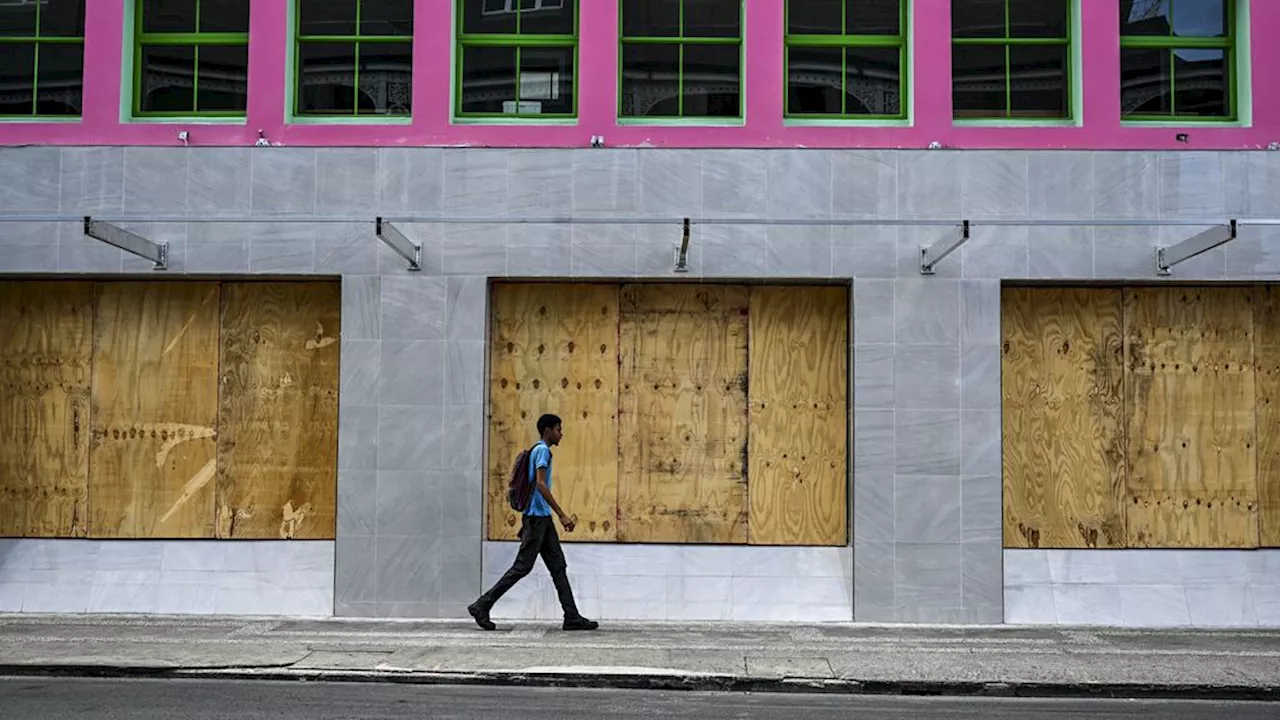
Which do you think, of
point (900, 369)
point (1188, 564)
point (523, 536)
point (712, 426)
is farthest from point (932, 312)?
point (523, 536)

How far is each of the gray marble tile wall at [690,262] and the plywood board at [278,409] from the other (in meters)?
0.41

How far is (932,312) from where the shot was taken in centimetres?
1338

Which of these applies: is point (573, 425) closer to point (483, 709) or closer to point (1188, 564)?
point (483, 709)

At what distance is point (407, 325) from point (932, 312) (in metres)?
5.25

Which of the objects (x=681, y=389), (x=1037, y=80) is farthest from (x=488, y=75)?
(x=1037, y=80)

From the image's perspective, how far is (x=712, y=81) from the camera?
13953 millimetres

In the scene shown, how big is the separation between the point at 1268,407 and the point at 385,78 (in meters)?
9.66

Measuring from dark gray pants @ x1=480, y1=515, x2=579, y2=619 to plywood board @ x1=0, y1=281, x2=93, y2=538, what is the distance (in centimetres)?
475

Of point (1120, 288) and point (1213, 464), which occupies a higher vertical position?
point (1120, 288)

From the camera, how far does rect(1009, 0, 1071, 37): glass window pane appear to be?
14.0m

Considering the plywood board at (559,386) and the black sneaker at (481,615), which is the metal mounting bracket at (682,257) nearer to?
the plywood board at (559,386)

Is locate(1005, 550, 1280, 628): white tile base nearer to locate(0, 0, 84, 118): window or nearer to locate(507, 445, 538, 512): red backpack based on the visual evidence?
locate(507, 445, 538, 512): red backpack

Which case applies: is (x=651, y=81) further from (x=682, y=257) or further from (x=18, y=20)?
(x=18, y=20)

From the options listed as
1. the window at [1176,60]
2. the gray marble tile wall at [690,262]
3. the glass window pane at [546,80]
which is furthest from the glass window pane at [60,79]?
the window at [1176,60]
